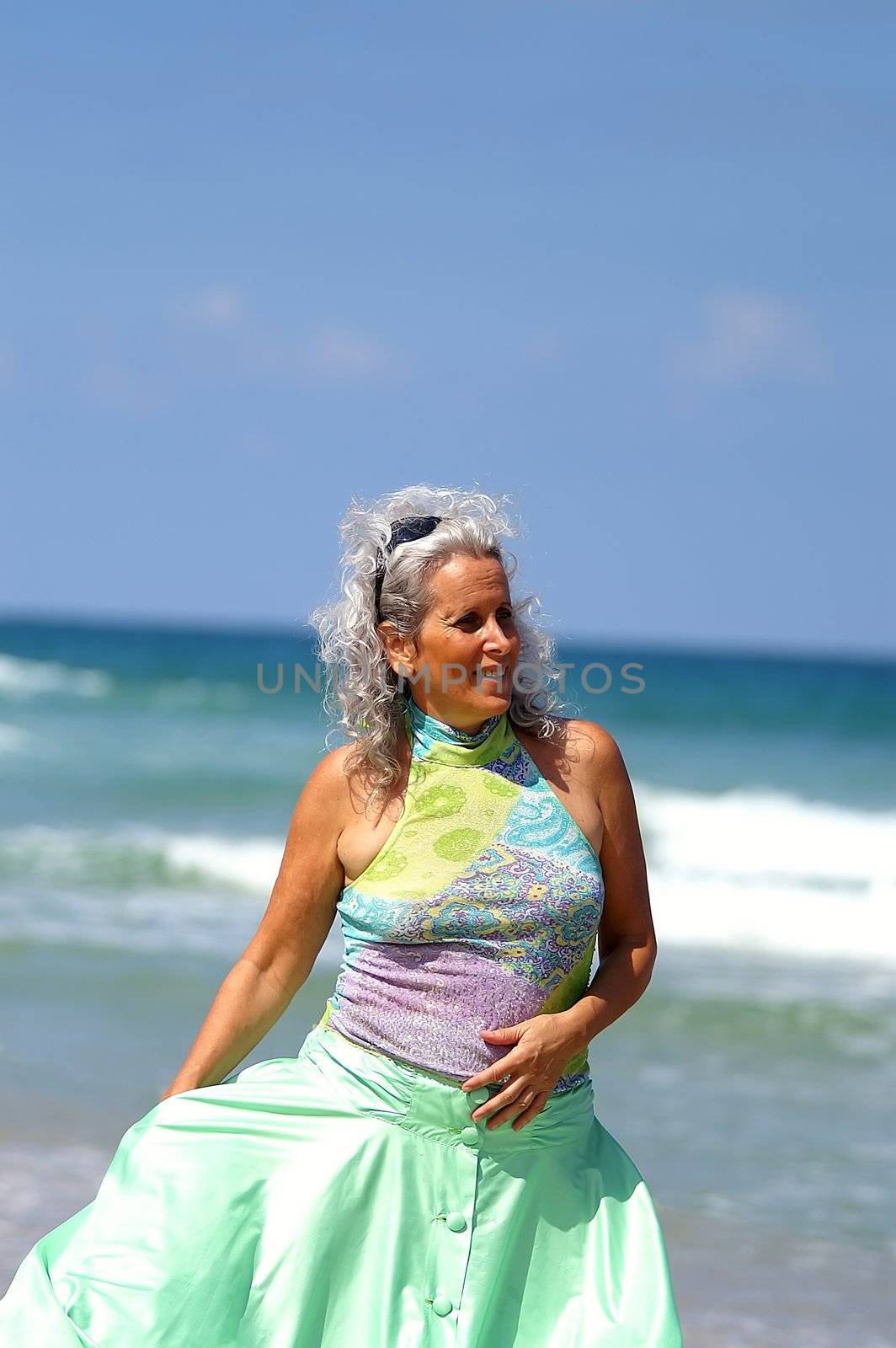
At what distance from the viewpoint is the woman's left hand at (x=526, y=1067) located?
2758mm

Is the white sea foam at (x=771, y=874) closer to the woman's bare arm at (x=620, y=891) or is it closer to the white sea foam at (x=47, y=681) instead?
the woman's bare arm at (x=620, y=891)

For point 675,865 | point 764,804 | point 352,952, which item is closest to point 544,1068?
point 352,952

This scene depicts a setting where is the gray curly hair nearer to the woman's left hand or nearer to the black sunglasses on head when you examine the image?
the black sunglasses on head

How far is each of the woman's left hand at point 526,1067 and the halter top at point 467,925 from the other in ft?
0.14

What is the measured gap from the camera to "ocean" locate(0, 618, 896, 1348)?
195 inches

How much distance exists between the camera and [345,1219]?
2732 millimetres

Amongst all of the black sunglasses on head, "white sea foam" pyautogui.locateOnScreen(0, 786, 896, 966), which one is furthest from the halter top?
"white sea foam" pyautogui.locateOnScreen(0, 786, 896, 966)

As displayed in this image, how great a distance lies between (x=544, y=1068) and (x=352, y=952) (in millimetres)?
417

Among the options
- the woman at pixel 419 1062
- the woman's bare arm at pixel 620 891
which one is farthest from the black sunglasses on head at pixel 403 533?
the woman's bare arm at pixel 620 891

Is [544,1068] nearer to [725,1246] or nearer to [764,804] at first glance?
[725,1246]

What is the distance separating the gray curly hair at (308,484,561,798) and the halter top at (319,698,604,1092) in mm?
136

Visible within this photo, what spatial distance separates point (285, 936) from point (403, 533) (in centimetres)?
79

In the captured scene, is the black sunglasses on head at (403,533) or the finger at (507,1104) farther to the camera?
the black sunglasses on head at (403,533)

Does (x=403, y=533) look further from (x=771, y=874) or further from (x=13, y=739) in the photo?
(x=13, y=739)
